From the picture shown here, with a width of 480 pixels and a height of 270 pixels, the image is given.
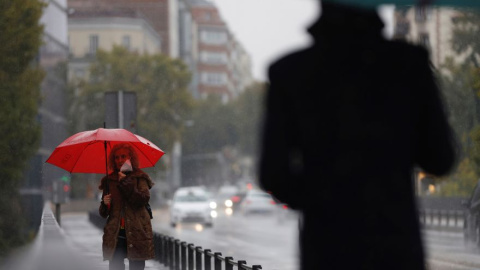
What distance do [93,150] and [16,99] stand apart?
16.1 meters

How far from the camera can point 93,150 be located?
13.4 metres

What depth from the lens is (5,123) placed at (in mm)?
28312

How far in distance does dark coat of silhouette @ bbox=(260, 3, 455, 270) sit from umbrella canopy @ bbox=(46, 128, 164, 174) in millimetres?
9236

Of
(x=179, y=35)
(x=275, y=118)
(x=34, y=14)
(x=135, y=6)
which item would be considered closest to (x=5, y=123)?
(x=34, y=14)

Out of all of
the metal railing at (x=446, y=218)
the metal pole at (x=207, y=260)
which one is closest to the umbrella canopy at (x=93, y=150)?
the metal pole at (x=207, y=260)

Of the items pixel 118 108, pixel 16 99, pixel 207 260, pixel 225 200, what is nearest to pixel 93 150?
pixel 207 260

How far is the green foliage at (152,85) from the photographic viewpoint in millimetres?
92875

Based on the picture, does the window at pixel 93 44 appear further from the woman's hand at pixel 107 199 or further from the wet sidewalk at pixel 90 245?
the woman's hand at pixel 107 199

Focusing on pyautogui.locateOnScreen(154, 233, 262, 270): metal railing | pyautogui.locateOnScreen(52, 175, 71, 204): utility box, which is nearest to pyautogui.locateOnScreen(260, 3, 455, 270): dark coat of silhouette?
pyautogui.locateOnScreen(154, 233, 262, 270): metal railing

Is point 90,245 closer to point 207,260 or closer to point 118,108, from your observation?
point 118,108

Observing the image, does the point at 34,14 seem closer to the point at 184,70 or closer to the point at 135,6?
the point at 184,70

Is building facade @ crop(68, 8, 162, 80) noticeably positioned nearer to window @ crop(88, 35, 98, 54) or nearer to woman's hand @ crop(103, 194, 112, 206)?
window @ crop(88, 35, 98, 54)

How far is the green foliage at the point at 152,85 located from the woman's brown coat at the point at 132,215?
79100mm

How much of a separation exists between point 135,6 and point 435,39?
243 feet
